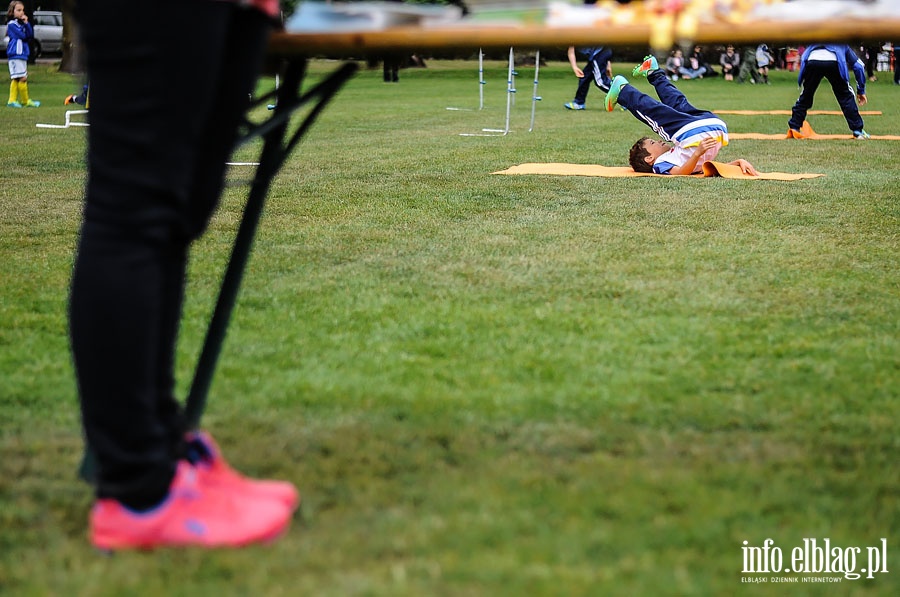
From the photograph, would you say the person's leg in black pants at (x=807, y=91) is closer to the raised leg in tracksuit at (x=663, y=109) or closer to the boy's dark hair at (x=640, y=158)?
the raised leg in tracksuit at (x=663, y=109)

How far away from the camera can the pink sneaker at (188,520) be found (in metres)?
1.80

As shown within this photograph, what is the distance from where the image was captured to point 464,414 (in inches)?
101

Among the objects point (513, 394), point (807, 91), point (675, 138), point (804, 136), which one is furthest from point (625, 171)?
point (513, 394)

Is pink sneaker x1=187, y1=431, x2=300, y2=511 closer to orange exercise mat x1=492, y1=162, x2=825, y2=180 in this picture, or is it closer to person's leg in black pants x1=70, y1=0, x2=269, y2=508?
person's leg in black pants x1=70, y1=0, x2=269, y2=508

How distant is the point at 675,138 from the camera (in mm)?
8258

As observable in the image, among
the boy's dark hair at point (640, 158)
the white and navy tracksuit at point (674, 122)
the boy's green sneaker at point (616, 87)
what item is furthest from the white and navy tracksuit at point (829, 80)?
the boy's dark hair at point (640, 158)

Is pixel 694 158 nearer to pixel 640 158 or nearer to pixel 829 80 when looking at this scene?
pixel 640 158

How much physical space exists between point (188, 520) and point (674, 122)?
720 centimetres

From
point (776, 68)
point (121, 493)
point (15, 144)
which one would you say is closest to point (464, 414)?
point (121, 493)

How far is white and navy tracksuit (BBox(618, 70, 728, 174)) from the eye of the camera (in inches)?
319

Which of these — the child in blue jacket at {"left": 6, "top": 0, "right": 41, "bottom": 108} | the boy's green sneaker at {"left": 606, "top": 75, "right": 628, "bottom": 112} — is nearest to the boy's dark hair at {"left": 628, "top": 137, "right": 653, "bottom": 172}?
the boy's green sneaker at {"left": 606, "top": 75, "right": 628, "bottom": 112}

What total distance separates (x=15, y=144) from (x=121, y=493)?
993 cm

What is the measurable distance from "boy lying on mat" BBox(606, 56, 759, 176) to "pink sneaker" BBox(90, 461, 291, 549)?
650 centimetres

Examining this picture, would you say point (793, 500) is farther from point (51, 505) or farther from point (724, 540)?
point (51, 505)
